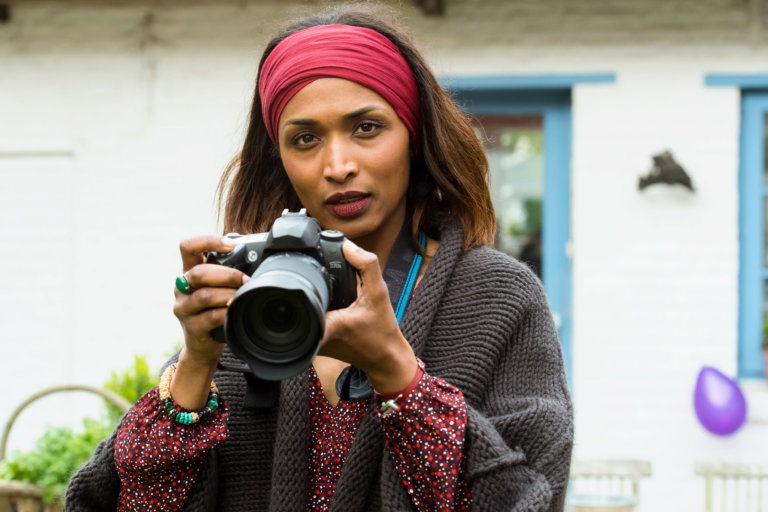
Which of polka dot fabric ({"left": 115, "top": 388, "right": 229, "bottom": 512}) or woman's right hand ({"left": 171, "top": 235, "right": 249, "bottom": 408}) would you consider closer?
woman's right hand ({"left": 171, "top": 235, "right": 249, "bottom": 408})

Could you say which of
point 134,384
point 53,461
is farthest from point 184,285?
point 134,384

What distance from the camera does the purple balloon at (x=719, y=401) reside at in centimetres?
392

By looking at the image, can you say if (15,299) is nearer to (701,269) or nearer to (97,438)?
(97,438)

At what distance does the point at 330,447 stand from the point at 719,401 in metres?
2.96

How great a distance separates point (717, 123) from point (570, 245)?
→ 0.89 m

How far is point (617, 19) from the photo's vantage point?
13.6ft

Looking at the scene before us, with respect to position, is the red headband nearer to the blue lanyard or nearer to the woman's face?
the woman's face

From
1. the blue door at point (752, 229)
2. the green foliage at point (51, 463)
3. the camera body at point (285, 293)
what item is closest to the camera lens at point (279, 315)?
the camera body at point (285, 293)

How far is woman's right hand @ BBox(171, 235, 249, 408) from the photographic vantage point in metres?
1.20

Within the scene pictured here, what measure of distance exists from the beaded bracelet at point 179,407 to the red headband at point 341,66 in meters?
0.49

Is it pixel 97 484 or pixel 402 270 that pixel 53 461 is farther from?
pixel 402 270

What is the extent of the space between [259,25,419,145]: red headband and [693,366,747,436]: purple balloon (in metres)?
2.87

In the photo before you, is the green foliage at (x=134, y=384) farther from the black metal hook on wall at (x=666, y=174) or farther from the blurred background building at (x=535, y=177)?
the black metal hook on wall at (x=666, y=174)

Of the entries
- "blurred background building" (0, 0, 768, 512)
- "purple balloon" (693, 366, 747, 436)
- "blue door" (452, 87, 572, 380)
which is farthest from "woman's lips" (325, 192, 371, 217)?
"purple balloon" (693, 366, 747, 436)
